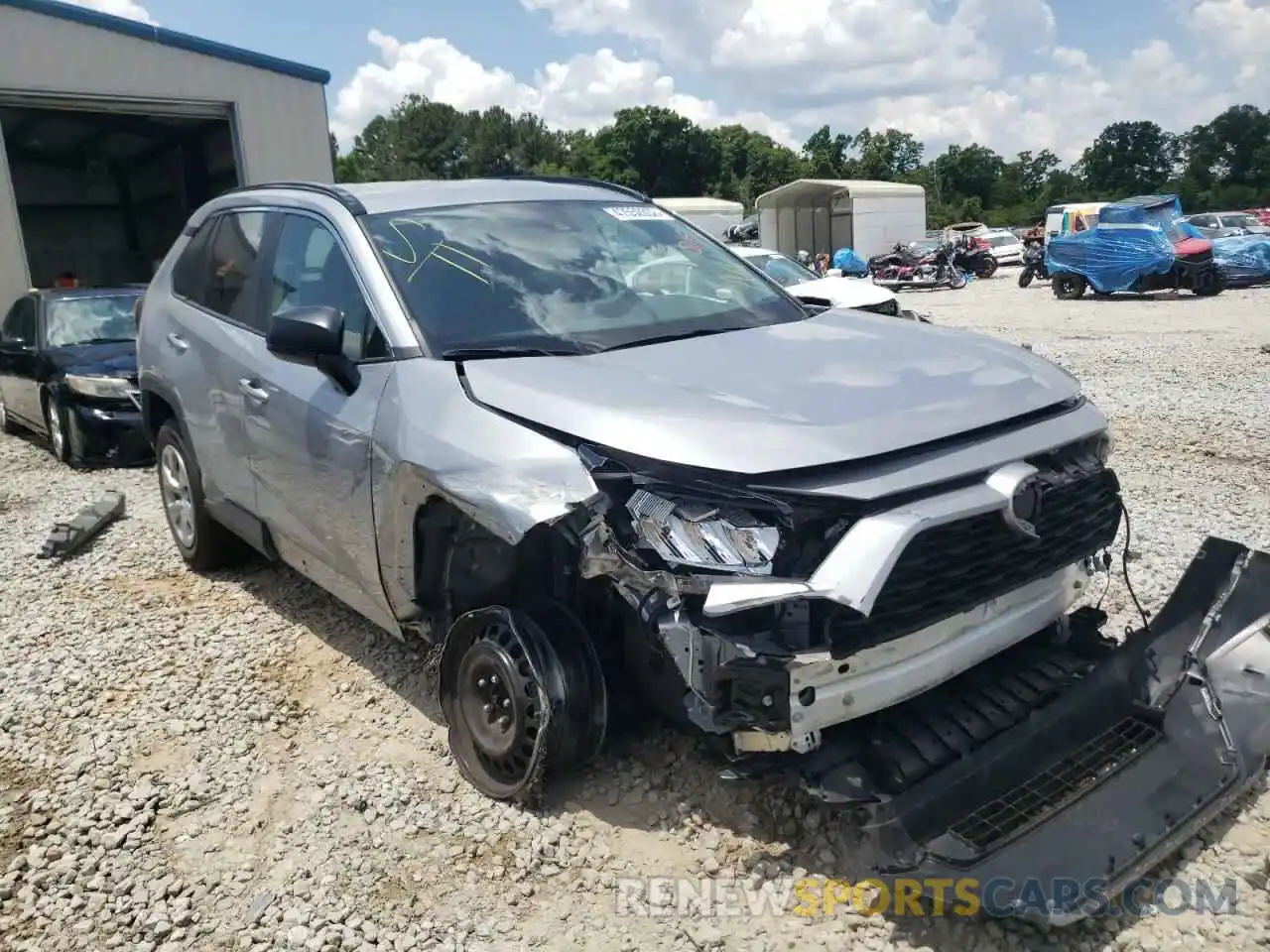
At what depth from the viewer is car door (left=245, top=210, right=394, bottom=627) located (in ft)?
11.4

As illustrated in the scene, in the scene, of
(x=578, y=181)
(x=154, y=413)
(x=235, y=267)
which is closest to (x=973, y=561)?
(x=578, y=181)

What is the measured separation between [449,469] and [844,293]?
864cm

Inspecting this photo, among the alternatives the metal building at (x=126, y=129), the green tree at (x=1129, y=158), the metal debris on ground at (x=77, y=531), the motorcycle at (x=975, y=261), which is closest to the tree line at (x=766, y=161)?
the green tree at (x=1129, y=158)

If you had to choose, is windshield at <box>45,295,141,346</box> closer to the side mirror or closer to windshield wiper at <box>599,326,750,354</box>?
the side mirror

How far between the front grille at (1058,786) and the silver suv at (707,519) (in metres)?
0.01

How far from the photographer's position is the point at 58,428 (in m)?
8.84

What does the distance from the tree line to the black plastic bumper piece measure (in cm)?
6492

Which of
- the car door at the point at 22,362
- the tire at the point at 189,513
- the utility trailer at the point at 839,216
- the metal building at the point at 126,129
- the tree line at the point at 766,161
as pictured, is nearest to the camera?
the tire at the point at 189,513

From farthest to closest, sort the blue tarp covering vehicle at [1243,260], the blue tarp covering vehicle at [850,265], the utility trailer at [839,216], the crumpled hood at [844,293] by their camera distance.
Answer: the utility trailer at [839,216] → the blue tarp covering vehicle at [850,265] → the blue tarp covering vehicle at [1243,260] → the crumpled hood at [844,293]

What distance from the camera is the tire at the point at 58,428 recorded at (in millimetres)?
8695

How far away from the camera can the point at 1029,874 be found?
2.47 m

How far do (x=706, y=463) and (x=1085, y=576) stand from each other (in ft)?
4.83

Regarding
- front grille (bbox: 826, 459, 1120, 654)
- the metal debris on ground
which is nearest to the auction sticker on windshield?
front grille (bbox: 826, 459, 1120, 654)

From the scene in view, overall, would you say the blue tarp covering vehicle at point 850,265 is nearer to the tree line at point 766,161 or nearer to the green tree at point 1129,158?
the tree line at point 766,161
